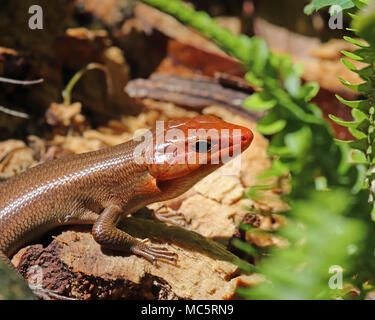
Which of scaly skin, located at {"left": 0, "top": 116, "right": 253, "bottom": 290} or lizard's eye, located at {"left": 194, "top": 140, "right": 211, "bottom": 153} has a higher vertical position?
lizard's eye, located at {"left": 194, "top": 140, "right": 211, "bottom": 153}

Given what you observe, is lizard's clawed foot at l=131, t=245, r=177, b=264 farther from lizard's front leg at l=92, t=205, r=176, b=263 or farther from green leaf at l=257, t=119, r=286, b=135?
green leaf at l=257, t=119, r=286, b=135

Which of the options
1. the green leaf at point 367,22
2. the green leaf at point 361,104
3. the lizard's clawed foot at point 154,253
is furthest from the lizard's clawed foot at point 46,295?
the green leaf at point 367,22

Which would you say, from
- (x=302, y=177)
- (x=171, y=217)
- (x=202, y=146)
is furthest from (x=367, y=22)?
(x=171, y=217)

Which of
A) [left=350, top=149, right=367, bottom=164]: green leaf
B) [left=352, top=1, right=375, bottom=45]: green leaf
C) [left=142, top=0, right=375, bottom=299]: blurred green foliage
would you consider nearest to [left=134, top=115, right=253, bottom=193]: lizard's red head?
[left=350, top=149, right=367, bottom=164]: green leaf

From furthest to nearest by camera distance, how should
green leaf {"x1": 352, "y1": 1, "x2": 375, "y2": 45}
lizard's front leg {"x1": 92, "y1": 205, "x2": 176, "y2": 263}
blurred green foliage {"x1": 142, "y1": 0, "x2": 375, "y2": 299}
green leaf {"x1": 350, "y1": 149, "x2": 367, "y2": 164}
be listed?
1. lizard's front leg {"x1": 92, "y1": 205, "x2": 176, "y2": 263}
2. green leaf {"x1": 350, "y1": 149, "x2": 367, "y2": 164}
3. blurred green foliage {"x1": 142, "y1": 0, "x2": 375, "y2": 299}
4. green leaf {"x1": 352, "y1": 1, "x2": 375, "y2": 45}

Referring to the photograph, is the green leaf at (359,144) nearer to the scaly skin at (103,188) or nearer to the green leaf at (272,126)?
the scaly skin at (103,188)
